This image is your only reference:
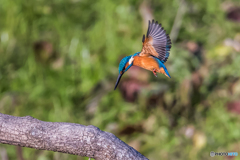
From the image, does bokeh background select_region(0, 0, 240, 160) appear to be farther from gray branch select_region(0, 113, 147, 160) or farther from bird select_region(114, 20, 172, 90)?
bird select_region(114, 20, 172, 90)

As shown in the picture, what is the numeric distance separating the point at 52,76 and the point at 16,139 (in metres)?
1.24

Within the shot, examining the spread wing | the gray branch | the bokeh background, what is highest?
the bokeh background

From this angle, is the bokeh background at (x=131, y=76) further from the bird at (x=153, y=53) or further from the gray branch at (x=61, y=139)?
the bird at (x=153, y=53)

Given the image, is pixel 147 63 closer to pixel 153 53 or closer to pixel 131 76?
pixel 153 53

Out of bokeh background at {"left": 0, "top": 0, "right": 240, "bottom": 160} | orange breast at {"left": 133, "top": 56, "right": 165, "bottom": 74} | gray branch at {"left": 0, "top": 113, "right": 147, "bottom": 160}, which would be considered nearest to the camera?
orange breast at {"left": 133, "top": 56, "right": 165, "bottom": 74}

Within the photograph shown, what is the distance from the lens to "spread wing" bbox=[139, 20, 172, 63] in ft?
1.50

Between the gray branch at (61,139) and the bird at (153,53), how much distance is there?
10.3 inches

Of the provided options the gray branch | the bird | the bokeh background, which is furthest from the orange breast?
the bokeh background

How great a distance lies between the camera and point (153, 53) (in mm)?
461

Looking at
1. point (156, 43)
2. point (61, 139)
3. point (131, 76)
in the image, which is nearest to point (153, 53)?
point (156, 43)

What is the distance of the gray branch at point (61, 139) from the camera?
65 centimetres

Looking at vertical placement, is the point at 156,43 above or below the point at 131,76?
below

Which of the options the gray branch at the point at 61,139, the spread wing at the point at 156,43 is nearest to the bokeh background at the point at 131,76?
the gray branch at the point at 61,139

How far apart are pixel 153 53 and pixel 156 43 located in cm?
2
